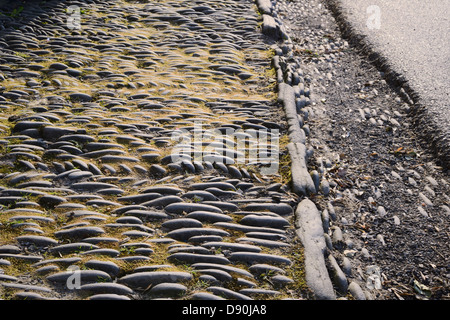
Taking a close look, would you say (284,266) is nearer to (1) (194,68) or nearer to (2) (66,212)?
(2) (66,212)

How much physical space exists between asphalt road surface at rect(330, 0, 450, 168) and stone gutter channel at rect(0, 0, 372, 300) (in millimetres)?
1392

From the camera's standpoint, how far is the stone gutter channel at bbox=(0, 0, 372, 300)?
→ 295cm

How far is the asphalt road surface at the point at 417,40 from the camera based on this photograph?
5.09m

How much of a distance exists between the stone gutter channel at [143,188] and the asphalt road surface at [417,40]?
139 cm

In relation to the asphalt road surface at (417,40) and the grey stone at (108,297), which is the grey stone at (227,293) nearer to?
the grey stone at (108,297)

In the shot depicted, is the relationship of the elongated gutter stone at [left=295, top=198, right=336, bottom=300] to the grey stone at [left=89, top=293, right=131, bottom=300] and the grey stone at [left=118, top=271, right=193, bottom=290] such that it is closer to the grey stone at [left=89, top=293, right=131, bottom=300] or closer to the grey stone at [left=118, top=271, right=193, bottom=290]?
the grey stone at [left=118, top=271, right=193, bottom=290]

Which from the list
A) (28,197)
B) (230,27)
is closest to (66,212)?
(28,197)

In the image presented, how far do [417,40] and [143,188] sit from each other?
4813 mm

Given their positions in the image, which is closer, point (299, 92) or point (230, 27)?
point (299, 92)

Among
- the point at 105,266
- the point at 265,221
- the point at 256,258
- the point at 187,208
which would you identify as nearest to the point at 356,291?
the point at 256,258

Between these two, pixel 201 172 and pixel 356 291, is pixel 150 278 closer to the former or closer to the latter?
pixel 201 172
